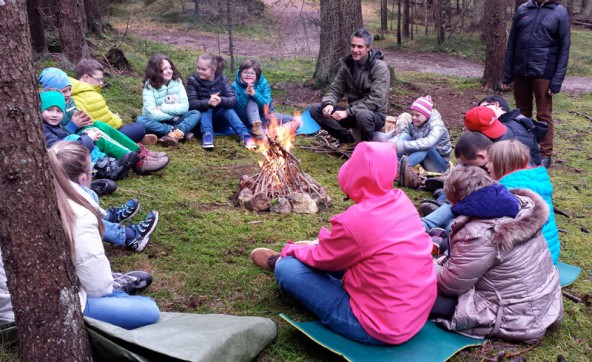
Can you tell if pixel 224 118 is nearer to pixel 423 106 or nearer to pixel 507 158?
pixel 423 106

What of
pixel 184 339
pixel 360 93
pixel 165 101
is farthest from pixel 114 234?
pixel 360 93

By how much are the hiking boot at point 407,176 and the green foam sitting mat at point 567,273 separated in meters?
2.03

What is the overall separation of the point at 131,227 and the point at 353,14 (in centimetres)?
621

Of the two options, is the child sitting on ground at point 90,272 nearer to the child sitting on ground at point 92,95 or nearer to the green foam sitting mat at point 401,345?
the green foam sitting mat at point 401,345

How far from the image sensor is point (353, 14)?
926 centimetres

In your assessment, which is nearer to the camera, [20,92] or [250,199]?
[20,92]

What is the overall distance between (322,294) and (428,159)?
3.52 meters

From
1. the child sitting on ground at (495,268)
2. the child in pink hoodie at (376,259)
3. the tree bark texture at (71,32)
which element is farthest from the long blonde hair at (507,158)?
the tree bark texture at (71,32)

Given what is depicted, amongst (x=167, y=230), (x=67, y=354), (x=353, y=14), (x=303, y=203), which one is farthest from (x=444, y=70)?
(x=67, y=354)

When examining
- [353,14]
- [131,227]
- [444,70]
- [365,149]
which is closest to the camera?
[365,149]

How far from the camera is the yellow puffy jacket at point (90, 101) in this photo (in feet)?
19.9

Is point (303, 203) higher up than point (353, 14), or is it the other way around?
point (353, 14)

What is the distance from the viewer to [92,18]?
463 inches

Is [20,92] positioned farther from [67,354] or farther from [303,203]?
[303,203]
